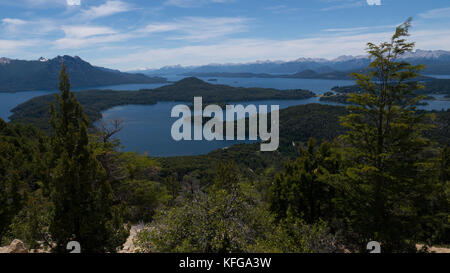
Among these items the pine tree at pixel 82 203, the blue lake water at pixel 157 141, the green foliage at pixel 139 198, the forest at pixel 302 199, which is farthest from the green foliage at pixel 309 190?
the blue lake water at pixel 157 141

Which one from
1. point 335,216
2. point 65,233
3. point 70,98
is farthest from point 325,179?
point 70,98

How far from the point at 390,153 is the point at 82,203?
10.1 meters

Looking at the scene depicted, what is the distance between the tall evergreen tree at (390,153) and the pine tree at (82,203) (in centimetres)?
858

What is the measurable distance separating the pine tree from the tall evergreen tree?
28.2ft

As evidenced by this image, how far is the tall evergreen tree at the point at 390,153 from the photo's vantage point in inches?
388

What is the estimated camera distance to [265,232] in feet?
31.8

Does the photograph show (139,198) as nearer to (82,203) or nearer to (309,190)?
(82,203)

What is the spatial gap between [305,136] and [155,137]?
228 feet

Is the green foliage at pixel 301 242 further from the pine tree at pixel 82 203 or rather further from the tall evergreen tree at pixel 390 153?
the pine tree at pixel 82 203

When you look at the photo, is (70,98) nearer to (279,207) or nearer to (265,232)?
(265,232)

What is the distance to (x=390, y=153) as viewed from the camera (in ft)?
31.7

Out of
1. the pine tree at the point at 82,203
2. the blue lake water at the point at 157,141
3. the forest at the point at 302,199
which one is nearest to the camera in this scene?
the pine tree at the point at 82,203

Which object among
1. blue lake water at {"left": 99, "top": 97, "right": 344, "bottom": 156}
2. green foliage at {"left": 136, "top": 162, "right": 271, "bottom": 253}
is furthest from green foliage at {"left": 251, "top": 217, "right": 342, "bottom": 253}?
blue lake water at {"left": 99, "top": 97, "right": 344, "bottom": 156}
